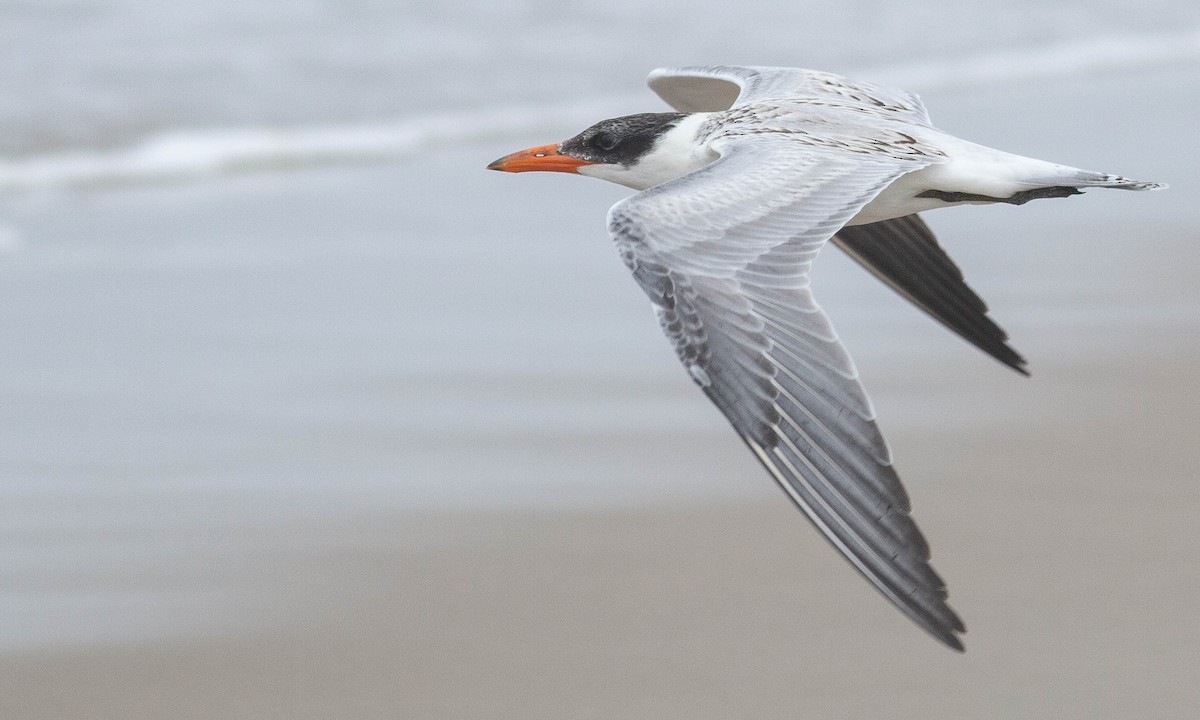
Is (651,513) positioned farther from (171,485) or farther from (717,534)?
(171,485)

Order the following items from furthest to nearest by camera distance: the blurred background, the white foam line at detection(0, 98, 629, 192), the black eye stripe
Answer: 1. the white foam line at detection(0, 98, 629, 192)
2. the black eye stripe
3. the blurred background

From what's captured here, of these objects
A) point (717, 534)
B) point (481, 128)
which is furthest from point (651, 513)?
point (481, 128)

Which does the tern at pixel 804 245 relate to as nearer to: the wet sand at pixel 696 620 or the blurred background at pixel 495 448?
the wet sand at pixel 696 620

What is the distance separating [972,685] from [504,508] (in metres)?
1.84

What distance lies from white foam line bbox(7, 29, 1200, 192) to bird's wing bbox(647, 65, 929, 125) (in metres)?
4.33

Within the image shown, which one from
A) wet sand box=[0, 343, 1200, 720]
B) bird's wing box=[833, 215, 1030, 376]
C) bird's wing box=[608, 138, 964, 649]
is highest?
bird's wing box=[608, 138, 964, 649]

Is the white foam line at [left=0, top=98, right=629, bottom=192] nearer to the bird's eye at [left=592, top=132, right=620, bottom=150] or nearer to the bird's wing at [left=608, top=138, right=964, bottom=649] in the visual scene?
the bird's eye at [left=592, top=132, right=620, bottom=150]

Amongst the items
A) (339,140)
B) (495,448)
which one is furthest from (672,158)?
(339,140)

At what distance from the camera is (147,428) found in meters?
6.61

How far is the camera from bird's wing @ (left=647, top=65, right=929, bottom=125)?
5918 millimetres

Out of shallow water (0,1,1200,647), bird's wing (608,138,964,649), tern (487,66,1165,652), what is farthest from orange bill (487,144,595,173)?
shallow water (0,1,1200,647)

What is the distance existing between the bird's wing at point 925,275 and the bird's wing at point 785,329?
0.92 metres

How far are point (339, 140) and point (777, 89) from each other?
598cm

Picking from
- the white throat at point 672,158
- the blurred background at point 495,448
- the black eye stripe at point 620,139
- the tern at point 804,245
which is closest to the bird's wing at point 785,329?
the tern at point 804,245
